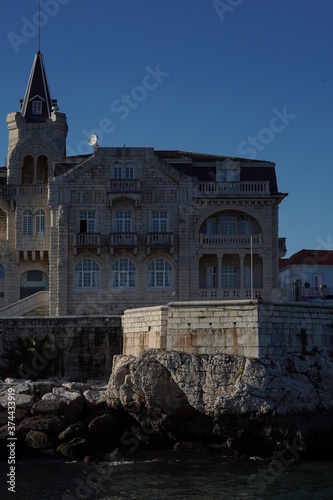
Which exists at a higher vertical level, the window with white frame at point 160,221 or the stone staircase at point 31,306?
the window with white frame at point 160,221

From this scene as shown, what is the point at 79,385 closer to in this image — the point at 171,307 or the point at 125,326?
the point at 125,326

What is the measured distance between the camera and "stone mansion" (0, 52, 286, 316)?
44.8 metres

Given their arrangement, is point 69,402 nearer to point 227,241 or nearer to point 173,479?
point 173,479

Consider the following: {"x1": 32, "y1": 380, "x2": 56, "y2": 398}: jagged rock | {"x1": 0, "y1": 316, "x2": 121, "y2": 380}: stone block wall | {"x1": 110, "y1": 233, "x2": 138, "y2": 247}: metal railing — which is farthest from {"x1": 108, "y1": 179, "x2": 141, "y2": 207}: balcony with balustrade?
{"x1": 32, "y1": 380, "x2": 56, "y2": 398}: jagged rock

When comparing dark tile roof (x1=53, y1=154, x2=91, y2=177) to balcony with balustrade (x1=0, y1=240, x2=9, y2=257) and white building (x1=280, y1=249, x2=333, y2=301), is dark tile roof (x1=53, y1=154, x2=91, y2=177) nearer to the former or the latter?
balcony with balustrade (x1=0, y1=240, x2=9, y2=257)

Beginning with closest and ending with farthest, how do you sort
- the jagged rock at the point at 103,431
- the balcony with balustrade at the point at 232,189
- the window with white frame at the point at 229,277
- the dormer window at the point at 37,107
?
the jagged rock at the point at 103,431 → the balcony with balustrade at the point at 232,189 → the window with white frame at the point at 229,277 → the dormer window at the point at 37,107

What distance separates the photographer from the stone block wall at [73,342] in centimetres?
3484

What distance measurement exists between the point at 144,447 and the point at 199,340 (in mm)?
4329

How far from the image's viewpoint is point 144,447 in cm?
2705

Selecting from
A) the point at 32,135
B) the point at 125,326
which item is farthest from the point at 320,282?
the point at 125,326

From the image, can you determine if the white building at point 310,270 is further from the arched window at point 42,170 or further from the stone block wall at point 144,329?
the stone block wall at point 144,329

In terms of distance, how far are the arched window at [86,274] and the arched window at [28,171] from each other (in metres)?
7.86

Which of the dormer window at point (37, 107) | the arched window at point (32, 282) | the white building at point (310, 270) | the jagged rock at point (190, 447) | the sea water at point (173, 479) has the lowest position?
the sea water at point (173, 479)
